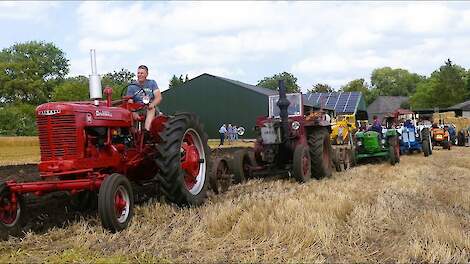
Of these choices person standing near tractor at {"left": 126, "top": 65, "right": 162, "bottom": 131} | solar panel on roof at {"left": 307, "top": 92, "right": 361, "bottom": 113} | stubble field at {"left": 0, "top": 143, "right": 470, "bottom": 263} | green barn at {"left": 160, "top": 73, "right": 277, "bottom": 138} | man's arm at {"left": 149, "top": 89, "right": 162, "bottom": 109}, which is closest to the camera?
stubble field at {"left": 0, "top": 143, "right": 470, "bottom": 263}

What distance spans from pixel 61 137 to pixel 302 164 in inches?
195

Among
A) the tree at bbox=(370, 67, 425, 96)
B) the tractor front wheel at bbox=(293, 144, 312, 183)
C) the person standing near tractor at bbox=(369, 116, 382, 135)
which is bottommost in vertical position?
the tractor front wheel at bbox=(293, 144, 312, 183)

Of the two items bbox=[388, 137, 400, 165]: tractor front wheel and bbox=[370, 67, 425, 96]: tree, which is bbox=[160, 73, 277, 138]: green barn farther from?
bbox=[370, 67, 425, 96]: tree

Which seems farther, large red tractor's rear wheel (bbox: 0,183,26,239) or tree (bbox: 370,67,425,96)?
tree (bbox: 370,67,425,96)

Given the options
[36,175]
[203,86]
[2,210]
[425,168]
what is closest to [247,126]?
[203,86]

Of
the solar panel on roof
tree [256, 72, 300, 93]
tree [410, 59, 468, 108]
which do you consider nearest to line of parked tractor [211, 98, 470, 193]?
the solar panel on roof

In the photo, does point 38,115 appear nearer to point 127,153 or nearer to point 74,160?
point 74,160

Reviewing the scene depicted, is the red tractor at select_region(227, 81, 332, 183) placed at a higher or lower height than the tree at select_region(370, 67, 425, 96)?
lower

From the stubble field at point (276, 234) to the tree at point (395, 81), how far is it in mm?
106837

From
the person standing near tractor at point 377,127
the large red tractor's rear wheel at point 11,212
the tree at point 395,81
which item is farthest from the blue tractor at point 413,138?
the tree at point 395,81

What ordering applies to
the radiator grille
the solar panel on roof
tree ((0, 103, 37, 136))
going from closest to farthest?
1. the radiator grille
2. tree ((0, 103, 37, 136))
3. the solar panel on roof

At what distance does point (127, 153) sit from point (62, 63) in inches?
2826

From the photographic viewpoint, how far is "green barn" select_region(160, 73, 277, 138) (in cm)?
4209

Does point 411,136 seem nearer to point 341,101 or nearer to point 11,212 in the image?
point 11,212
